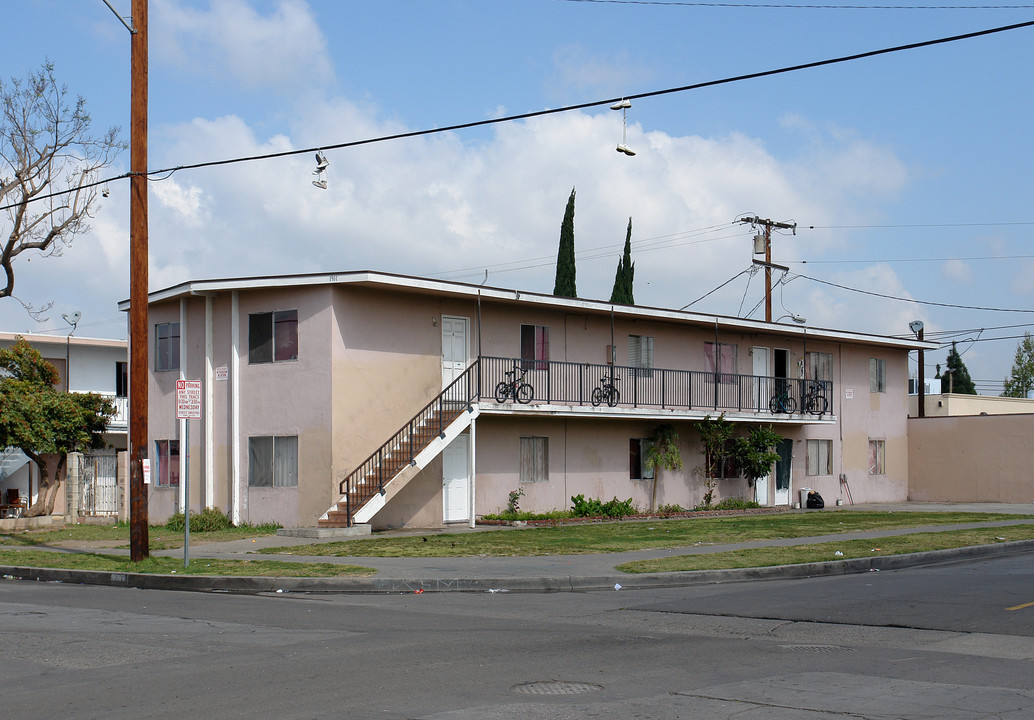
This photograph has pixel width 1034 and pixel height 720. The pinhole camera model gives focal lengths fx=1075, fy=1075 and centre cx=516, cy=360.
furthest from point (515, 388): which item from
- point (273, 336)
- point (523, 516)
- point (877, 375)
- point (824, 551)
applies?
point (877, 375)

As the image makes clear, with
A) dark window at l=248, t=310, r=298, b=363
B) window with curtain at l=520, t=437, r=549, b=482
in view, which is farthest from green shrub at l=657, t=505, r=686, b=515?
dark window at l=248, t=310, r=298, b=363

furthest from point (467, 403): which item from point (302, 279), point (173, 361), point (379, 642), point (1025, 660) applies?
point (1025, 660)

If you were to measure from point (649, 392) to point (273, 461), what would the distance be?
1151 cm

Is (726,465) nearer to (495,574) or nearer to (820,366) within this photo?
(820,366)

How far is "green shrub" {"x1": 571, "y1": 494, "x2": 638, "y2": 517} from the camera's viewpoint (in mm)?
29047

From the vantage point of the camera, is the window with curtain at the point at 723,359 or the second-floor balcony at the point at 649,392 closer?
the second-floor balcony at the point at 649,392

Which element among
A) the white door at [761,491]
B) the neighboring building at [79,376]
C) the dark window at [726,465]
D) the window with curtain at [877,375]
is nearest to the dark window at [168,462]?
the neighboring building at [79,376]

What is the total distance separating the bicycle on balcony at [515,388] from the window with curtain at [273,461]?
5123 mm

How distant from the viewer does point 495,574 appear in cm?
1539

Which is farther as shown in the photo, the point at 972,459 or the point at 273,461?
the point at 972,459

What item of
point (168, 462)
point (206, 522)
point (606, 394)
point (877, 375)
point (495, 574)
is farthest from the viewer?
point (877, 375)

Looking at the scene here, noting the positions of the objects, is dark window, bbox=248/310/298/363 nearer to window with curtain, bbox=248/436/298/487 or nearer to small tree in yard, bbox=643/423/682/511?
window with curtain, bbox=248/436/298/487

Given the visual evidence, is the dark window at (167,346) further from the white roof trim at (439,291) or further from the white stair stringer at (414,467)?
the white stair stringer at (414,467)

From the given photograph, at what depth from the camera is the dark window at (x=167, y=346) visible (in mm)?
28344
